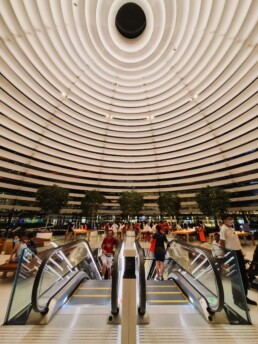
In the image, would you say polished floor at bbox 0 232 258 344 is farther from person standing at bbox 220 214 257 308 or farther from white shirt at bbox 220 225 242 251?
white shirt at bbox 220 225 242 251

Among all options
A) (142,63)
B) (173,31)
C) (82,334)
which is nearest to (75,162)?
(142,63)

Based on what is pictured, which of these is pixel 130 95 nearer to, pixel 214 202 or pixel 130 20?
pixel 130 20

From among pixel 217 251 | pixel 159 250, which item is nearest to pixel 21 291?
pixel 159 250

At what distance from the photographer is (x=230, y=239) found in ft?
12.6

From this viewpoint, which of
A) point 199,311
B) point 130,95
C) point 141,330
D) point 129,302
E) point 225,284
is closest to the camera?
point 129,302

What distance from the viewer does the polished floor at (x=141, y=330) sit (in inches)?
90.1

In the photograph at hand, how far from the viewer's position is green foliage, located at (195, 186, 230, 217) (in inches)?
673

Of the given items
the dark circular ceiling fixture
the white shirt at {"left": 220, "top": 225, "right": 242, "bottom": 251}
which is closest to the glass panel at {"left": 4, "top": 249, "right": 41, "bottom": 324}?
the white shirt at {"left": 220, "top": 225, "right": 242, "bottom": 251}

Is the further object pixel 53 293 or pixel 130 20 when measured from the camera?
pixel 130 20

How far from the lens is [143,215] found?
33781 millimetres

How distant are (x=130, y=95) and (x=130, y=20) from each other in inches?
385

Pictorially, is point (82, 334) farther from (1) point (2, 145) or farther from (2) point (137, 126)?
(2) point (137, 126)

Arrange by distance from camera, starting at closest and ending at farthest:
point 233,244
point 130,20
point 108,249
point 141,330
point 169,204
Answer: point 141,330 < point 233,244 < point 108,249 < point 130,20 < point 169,204

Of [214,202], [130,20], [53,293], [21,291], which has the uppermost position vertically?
[130,20]
